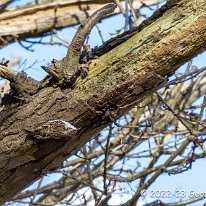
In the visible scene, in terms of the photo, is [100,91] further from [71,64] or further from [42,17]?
[42,17]

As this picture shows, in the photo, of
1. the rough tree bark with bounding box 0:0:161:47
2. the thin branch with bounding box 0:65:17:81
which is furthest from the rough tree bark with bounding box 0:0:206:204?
the rough tree bark with bounding box 0:0:161:47

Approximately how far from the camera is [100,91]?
52.7 inches

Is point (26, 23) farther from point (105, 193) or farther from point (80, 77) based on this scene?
point (80, 77)

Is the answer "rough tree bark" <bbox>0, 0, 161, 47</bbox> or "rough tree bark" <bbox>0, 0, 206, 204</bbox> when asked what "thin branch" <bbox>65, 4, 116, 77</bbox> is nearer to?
"rough tree bark" <bbox>0, 0, 206, 204</bbox>

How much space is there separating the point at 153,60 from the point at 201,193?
1.70m

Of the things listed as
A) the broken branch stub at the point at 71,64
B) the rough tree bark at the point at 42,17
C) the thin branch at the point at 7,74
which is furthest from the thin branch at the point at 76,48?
the rough tree bark at the point at 42,17

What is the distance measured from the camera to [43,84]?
1.42 metres

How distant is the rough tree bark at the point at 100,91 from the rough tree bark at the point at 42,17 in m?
2.77

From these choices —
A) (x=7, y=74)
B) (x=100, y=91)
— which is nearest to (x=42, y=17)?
(x=7, y=74)

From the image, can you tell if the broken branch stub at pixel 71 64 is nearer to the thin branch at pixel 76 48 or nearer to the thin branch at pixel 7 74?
the thin branch at pixel 76 48

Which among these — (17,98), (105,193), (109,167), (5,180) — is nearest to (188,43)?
(17,98)

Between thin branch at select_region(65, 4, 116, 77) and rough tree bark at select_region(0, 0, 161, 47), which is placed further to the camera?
rough tree bark at select_region(0, 0, 161, 47)

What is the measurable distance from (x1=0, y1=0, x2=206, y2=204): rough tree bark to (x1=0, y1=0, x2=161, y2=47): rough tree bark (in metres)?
2.77

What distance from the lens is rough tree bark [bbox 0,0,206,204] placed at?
1300 millimetres
